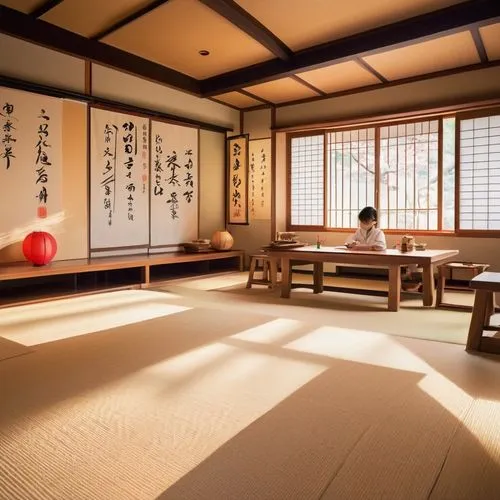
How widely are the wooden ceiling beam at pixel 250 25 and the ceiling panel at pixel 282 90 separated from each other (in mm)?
809

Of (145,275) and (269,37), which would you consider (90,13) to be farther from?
(145,275)

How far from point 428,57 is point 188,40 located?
2730 mm

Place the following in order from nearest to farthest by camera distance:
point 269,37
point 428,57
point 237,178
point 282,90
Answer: point 269,37 → point 428,57 → point 282,90 → point 237,178

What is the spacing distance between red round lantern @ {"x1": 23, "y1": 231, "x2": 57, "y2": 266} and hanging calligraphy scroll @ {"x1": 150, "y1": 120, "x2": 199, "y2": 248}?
1.78 metres

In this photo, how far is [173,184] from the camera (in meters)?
6.36

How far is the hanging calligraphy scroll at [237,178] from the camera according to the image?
7.23 m

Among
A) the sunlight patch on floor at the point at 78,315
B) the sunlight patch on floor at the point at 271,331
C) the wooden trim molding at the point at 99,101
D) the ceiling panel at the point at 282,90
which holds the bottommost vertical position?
the sunlight patch on floor at the point at 271,331

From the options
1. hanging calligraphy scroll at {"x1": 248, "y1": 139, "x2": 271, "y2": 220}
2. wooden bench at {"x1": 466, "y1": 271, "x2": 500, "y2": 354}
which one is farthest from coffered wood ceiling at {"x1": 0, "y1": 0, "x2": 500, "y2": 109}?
wooden bench at {"x1": 466, "y1": 271, "x2": 500, "y2": 354}

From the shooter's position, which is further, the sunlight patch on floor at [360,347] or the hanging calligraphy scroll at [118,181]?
the hanging calligraphy scroll at [118,181]

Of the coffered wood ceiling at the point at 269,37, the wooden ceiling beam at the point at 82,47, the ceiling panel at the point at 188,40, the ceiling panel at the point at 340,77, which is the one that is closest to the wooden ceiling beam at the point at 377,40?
the coffered wood ceiling at the point at 269,37

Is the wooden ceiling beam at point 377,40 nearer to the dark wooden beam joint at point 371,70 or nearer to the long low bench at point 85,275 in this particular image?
the dark wooden beam joint at point 371,70

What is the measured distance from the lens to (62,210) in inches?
196

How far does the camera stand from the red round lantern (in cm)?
432

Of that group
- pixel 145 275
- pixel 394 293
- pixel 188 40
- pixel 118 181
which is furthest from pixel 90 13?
pixel 394 293
